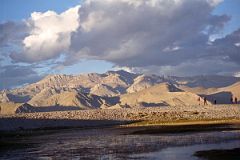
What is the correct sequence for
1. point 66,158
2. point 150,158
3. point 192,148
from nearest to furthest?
1. point 150,158
2. point 66,158
3. point 192,148

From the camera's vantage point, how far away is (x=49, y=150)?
52125mm

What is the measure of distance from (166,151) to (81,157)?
26.0 ft

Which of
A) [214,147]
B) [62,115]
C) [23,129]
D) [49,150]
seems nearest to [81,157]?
[49,150]

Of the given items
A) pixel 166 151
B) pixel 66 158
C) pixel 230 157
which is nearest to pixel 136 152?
pixel 166 151

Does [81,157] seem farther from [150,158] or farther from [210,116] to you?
[210,116]

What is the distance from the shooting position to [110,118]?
118 m

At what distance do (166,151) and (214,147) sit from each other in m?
4.83

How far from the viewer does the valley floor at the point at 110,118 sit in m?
104

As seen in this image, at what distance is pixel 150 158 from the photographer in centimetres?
4009

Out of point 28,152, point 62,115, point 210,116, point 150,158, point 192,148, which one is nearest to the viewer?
point 150,158

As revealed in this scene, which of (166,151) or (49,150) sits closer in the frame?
(166,151)

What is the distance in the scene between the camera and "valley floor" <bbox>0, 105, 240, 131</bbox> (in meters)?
104

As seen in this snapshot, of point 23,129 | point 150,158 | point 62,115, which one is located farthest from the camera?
point 62,115

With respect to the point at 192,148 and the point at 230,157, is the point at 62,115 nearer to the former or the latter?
the point at 192,148
